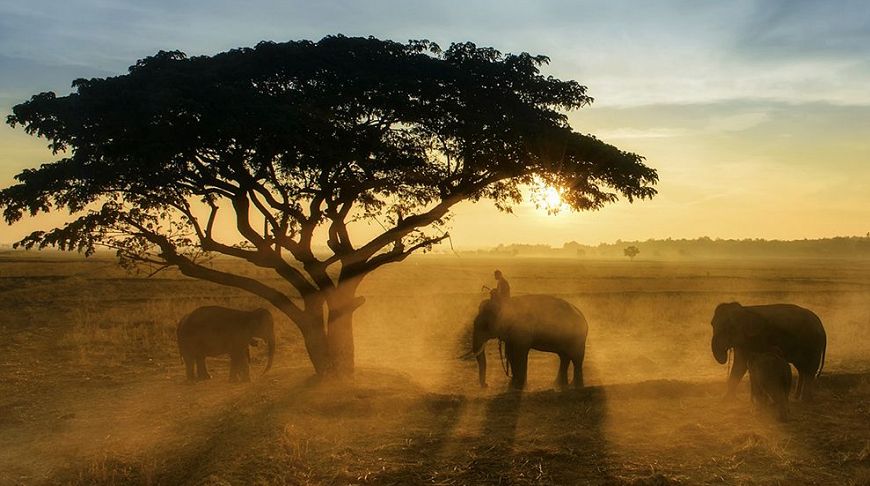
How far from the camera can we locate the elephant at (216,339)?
620 inches

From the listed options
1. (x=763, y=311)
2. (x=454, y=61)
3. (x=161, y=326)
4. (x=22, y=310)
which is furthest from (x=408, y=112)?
(x=22, y=310)

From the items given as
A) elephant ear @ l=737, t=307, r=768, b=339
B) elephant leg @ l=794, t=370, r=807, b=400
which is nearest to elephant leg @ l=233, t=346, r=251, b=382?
Result: elephant ear @ l=737, t=307, r=768, b=339

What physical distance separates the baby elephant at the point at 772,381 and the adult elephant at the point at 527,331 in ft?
14.8

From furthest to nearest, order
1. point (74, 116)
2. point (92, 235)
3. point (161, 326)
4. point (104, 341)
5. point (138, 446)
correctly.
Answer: point (161, 326), point (104, 341), point (92, 235), point (74, 116), point (138, 446)

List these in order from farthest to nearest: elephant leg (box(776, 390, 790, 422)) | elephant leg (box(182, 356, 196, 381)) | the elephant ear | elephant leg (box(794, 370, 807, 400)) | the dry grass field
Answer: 1. elephant leg (box(182, 356, 196, 381))
2. elephant leg (box(794, 370, 807, 400))
3. the elephant ear
4. elephant leg (box(776, 390, 790, 422))
5. the dry grass field

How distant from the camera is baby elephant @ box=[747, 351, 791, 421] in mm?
→ 10703

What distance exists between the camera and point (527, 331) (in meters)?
14.5

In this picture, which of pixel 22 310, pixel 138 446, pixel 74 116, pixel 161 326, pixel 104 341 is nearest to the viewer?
pixel 138 446

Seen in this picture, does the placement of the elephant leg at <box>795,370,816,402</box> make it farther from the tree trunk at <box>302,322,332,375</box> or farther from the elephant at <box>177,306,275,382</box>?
the elephant at <box>177,306,275,382</box>

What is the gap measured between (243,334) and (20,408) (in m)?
4.78

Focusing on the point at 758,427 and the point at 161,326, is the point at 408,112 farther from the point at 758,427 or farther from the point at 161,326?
the point at 161,326

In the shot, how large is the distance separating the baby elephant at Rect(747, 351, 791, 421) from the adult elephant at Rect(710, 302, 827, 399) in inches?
54.0

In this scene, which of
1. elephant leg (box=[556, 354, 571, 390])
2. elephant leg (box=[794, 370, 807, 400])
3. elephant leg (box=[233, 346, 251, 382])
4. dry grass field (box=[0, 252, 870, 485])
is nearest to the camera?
dry grass field (box=[0, 252, 870, 485])

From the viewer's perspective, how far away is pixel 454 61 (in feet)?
45.9
